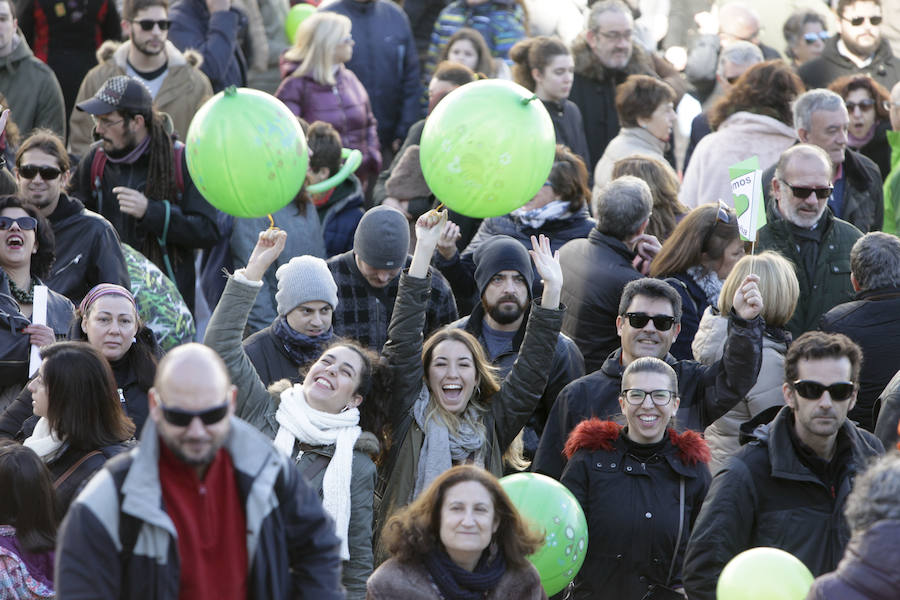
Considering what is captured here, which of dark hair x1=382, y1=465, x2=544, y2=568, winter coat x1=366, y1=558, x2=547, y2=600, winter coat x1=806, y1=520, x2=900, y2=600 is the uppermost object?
winter coat x1=806, y1=520, x2=900, y2=600

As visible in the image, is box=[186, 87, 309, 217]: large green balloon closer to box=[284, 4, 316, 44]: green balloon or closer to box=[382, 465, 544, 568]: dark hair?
box=[382, 465, 544, 568]: dark hair

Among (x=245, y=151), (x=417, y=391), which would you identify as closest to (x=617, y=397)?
(x=417, y=391)

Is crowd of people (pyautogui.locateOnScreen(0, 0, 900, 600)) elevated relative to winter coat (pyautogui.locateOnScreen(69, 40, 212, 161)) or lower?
lower

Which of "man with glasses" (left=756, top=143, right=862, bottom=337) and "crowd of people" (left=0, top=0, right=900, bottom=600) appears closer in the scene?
"crowd of people" (left=0, top=0, right=900, bottom=600)

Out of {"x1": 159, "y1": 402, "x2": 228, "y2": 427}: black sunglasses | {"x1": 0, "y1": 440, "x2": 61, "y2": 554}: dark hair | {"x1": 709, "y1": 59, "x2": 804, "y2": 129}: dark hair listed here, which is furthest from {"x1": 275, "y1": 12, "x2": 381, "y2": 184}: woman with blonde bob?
{"x1": 159, "y1": 402, "x2": 228, "y2": 427}: black sunglasses

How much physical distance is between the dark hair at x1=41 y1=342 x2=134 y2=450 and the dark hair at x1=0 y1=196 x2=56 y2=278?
1.56 meters

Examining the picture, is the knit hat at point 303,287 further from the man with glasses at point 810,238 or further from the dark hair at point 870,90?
the dark hair at point 870,90

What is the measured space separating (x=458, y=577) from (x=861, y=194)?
176 inches

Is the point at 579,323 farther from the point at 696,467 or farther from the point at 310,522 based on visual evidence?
the point at 310,522

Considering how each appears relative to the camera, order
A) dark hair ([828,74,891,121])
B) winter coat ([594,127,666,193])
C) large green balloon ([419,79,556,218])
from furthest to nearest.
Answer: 1. dark hair ([828,74,891,121])
2. winter coat ([594,127,666,193])
3. large green balloon ([419,79,556,218])

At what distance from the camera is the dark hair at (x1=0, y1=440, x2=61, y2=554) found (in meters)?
5.18

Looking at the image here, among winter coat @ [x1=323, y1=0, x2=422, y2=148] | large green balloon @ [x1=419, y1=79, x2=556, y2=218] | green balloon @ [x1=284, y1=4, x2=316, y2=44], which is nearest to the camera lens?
large green balloon @ [x1=419, y1=79, x2=556, y2=218]

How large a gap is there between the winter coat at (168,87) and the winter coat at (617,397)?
3716 mm

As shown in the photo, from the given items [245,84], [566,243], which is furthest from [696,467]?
[245,84]
